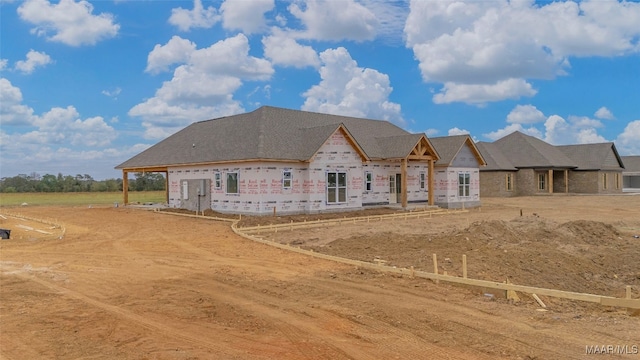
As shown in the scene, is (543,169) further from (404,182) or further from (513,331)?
(513,331)

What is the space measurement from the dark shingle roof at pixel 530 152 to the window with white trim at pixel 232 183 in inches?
1429

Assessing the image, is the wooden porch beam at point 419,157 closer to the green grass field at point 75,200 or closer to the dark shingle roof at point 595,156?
the green grass field at point 75,200

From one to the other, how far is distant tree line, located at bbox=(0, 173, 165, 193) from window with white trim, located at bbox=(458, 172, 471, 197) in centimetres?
5891

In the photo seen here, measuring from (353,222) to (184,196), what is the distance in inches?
488

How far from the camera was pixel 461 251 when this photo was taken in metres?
15.0

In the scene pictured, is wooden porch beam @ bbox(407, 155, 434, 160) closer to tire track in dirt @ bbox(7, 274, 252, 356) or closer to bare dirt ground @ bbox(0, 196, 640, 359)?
bare dirt ground @ bbox(0, 196, 640, 359)

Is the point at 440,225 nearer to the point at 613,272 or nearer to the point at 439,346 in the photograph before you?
the point at 613,272

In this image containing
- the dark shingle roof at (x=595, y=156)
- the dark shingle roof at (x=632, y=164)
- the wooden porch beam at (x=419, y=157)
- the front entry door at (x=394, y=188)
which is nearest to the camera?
the wooden porch beam at (x=419, y=157)

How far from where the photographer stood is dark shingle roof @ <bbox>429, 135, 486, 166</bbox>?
3541 cm

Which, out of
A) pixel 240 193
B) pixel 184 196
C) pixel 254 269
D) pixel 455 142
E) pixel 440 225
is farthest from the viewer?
pixel 455 142

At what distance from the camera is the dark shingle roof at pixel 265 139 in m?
27.8

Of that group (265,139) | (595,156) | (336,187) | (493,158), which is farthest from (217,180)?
(595,156)

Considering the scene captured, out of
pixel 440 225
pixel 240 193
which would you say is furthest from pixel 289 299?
pixel 240 193

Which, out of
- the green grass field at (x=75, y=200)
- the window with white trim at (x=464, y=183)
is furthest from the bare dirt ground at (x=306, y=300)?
the green grass field at (x=75, y=200)
